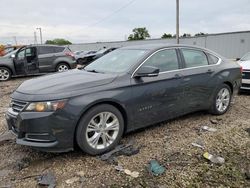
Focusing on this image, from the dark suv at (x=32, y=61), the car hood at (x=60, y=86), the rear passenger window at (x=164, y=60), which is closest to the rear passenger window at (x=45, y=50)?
the dark suv at (x=32, y=61)

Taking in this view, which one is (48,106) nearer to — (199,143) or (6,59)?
(199,143)

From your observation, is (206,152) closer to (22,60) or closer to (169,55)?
(169,55)

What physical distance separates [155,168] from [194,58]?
8.54 feet

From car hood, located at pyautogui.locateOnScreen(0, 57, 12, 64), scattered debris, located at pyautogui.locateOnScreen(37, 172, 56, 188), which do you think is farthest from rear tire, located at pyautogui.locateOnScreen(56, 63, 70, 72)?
scattered debris, located at pyautogui.locateOnScreen(37, 172, 56, 188)

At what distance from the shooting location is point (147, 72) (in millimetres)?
4164

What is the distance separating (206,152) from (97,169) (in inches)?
63.0

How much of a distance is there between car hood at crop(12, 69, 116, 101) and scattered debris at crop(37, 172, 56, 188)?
0.97 m

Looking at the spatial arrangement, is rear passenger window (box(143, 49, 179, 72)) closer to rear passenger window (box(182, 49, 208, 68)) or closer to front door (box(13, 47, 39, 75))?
rear passenger window (box(182, 49, 208, 68))

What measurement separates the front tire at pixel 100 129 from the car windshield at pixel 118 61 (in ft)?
2.55

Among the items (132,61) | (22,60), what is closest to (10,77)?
(22,60)

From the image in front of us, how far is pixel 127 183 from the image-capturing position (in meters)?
3.18

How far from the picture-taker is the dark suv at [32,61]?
12220mm

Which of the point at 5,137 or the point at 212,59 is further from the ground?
the point at 212,59

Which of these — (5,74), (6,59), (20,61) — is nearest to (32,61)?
(20,61)
